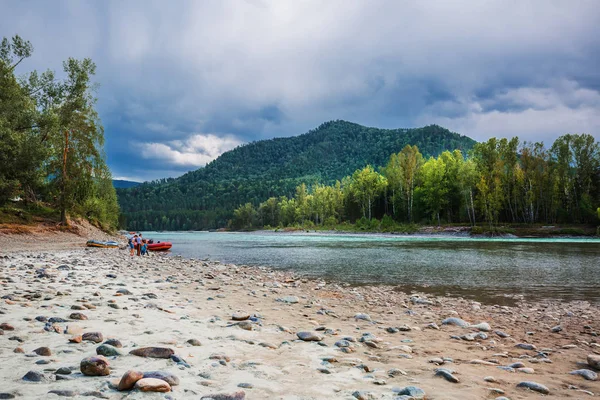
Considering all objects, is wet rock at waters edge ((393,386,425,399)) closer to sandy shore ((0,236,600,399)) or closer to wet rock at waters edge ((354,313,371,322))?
sandy shore ((0,236,600,399))

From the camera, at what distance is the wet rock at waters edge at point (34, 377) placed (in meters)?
3.73

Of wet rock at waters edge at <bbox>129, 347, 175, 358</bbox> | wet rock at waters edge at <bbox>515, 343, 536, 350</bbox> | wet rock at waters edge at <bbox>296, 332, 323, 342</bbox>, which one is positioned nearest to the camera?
wet rock at waters edge at <bbox>129, 347, 175, 358</bbox>

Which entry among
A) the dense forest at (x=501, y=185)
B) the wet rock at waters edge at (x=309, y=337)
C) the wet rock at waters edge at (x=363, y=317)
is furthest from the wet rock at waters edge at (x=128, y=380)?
the dense forest at (x=501, y=185)

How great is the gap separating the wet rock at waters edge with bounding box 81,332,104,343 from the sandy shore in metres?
0.11

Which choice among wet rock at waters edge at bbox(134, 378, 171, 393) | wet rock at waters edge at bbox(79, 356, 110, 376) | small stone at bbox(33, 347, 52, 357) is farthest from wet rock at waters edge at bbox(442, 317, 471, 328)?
small stone at bbox(33, 347, 52, 357)

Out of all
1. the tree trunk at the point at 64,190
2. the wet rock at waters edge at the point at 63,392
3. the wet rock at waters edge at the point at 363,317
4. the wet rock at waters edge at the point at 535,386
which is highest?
the tree trunk at the point at 64,190

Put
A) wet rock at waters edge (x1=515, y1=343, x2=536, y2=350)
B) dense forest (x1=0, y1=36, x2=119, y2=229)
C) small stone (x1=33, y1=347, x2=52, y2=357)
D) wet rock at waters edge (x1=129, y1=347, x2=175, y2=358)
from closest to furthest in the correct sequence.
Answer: small stone (x1=33, y1=347, x2=52, y2=357) → wet rock at waters edge (x1=129, y1=347, x2=175, y2=358) → wet rock at waters edge (x1=515, y1=343, x2=536, y2=350) → dense forest (x1=0, y1=36, x2=119, y2=229)

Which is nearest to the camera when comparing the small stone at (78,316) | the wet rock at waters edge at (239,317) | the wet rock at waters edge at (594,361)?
the wet rock at waters edge at (594,361)

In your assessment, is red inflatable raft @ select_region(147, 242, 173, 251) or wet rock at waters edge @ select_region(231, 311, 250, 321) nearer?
wet rock at waters edge @ select_region(231, 311, 250, 321)

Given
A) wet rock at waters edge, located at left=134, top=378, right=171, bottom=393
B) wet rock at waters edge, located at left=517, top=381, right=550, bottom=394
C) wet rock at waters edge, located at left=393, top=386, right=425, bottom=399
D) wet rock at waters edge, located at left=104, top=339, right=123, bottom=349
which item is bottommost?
wet rock at waters edge, located at left=517, top=381, right=550, bottom=394

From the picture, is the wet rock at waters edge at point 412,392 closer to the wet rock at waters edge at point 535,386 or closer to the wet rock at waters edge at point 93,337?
the wet rock at waters edge at point 535,386

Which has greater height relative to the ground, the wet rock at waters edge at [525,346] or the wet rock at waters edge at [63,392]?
the wet rock at waters edge at [63,392]

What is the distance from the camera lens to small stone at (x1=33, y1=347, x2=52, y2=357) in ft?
15.0

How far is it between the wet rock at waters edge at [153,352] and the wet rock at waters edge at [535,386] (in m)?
4.74
